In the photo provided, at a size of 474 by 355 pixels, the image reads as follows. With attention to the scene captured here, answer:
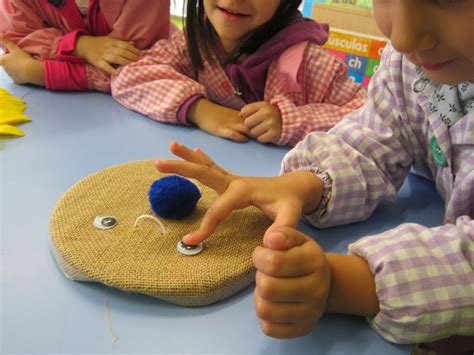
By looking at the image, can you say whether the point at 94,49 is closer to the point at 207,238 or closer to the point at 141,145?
the point at 141,145

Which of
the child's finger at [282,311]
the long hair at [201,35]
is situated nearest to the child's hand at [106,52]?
the long hair at [201,35]

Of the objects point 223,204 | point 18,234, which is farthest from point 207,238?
point 18,234

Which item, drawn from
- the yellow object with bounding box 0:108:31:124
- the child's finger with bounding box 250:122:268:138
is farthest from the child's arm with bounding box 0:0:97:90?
the child's finger with bounding box 250:122:268:138

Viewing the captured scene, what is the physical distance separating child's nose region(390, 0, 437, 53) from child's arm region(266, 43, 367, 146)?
369 millimetres

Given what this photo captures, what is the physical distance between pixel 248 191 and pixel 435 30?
0.22m

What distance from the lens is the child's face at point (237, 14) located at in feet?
2.31

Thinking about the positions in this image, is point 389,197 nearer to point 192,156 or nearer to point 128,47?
point 192,156

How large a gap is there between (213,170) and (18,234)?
21 cm

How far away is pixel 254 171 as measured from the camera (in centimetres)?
59

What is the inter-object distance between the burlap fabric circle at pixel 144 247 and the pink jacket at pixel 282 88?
0.87 feet

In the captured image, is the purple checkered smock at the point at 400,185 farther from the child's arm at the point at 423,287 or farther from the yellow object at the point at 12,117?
the yellow object at the point at 12,117

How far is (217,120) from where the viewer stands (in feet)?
2.28

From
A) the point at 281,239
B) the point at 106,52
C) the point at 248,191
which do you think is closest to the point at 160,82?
the point at 106,52

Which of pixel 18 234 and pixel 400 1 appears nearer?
pixel 400 1
